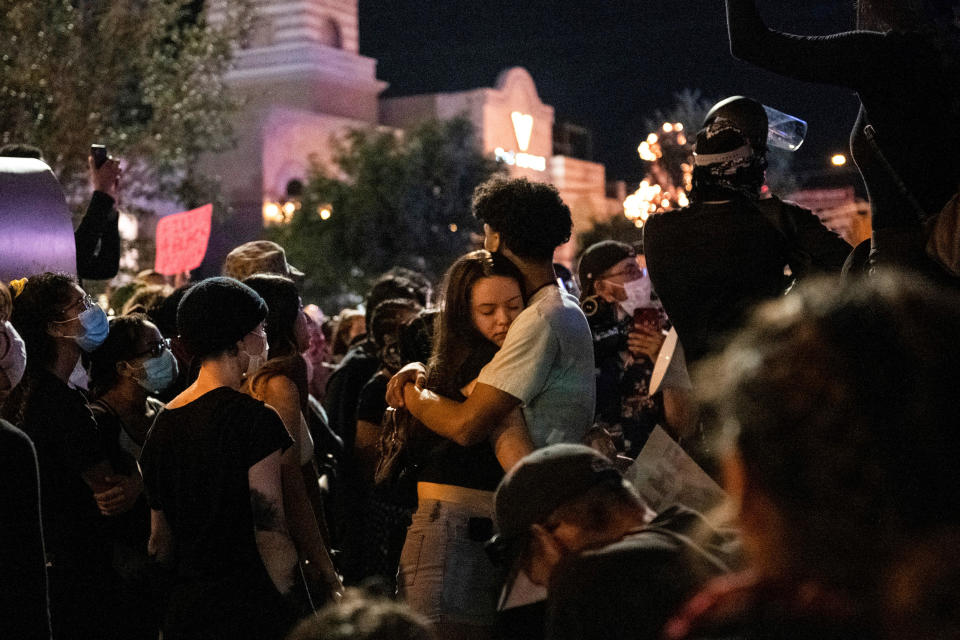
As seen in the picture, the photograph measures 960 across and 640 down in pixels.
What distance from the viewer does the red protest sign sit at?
1109cm

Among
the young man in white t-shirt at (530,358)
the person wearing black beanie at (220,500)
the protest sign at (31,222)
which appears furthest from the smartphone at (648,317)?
the protest sign at (31,222)

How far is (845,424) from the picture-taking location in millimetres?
1590

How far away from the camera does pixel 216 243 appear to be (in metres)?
41.1

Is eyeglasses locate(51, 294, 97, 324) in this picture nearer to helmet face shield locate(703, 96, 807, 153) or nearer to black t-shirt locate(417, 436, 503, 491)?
black t-shirt locate(417, 436, 503, 491)

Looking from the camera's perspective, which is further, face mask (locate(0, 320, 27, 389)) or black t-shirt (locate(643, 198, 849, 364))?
face mask (locate(0, 320, 27, 389))

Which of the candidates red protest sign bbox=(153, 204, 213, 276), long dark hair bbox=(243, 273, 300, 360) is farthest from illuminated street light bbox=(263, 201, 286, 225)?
long dark hair bbox=(243, 273, 300, 360)

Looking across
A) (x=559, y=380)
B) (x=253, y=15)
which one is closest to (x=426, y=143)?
(x=253, y=15)

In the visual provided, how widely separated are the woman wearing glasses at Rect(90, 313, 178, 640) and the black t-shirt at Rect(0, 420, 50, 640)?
1.21 m

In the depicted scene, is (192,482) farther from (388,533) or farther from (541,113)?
(541,113)

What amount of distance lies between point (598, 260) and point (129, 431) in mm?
2354

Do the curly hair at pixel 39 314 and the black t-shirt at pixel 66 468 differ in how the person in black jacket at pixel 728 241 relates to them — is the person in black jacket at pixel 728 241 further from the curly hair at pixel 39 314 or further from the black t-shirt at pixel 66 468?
the curly hair at pixel 39 314

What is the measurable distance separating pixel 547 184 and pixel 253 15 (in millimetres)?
19245

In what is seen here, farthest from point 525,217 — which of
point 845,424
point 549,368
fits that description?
point 845,424

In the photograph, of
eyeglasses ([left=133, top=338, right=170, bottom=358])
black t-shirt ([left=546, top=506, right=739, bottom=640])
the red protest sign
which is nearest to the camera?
black t-shirt ([left=546, top=506, right=739, bottom=640])
